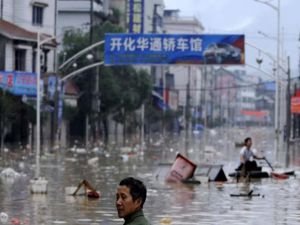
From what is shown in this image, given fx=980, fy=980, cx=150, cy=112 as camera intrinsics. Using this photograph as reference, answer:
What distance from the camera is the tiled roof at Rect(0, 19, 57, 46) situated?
6469cm

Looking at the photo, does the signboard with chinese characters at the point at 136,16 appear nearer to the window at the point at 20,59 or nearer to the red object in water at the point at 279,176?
the window at the point at 20,59

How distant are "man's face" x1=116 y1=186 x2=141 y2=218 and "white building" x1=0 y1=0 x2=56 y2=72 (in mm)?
58211

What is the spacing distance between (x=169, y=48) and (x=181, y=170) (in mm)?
22207

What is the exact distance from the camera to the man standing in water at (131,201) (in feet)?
22.7

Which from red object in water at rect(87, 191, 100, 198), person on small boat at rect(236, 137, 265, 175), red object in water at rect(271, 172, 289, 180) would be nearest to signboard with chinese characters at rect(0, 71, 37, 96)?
red object in water at rect(271, 172, 289, 180)

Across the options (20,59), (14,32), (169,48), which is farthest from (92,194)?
(20,59)

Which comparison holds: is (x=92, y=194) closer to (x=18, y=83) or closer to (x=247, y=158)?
(x=247, y=158)

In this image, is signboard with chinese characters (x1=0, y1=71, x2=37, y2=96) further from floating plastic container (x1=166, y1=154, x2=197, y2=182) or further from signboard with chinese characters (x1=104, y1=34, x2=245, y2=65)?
floating plastic container (x1=166, y1=154, x2=197, y2=182)

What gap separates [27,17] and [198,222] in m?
53.1

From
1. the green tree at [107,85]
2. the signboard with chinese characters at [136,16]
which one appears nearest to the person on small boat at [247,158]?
the green tree at [107,85]

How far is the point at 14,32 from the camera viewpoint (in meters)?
65.4

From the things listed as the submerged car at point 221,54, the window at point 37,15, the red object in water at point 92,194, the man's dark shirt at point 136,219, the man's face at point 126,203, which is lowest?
the red object in water at point 92,194

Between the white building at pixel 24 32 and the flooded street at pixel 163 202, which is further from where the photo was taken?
the white building at pixel 24 32

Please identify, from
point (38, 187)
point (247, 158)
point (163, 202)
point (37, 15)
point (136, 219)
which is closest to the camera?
point (136, 219)
